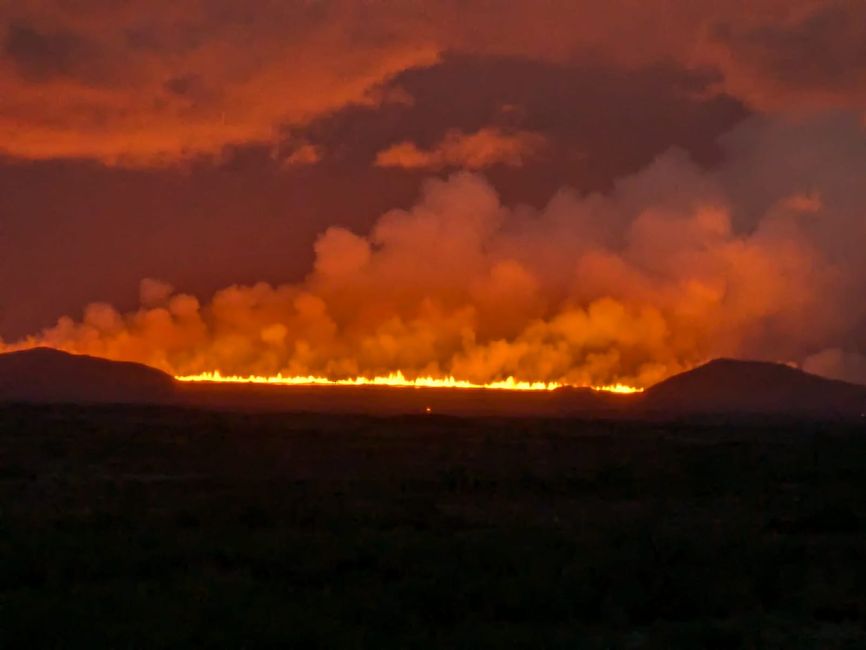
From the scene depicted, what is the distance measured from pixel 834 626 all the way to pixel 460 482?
86.8 ft

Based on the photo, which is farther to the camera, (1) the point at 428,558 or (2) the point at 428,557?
(2) the point at 428,557

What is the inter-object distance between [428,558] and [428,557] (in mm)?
125

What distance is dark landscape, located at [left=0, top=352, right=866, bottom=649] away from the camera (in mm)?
18969

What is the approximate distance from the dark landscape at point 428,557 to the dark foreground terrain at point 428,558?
7cm

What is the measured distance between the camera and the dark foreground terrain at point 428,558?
19.0 m

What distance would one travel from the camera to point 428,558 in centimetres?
2531

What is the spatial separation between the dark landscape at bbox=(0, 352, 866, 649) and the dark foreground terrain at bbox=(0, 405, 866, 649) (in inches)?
2.7

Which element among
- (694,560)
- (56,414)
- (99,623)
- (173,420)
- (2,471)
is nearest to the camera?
(99,623)

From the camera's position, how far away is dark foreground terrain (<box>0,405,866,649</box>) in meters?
19.0

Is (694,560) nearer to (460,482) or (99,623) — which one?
(99,623)

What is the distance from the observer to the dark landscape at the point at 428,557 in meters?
19.0

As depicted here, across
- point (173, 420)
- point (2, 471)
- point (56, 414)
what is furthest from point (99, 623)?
point (56, 414)

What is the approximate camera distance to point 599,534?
1187 inches

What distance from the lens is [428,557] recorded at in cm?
2544
